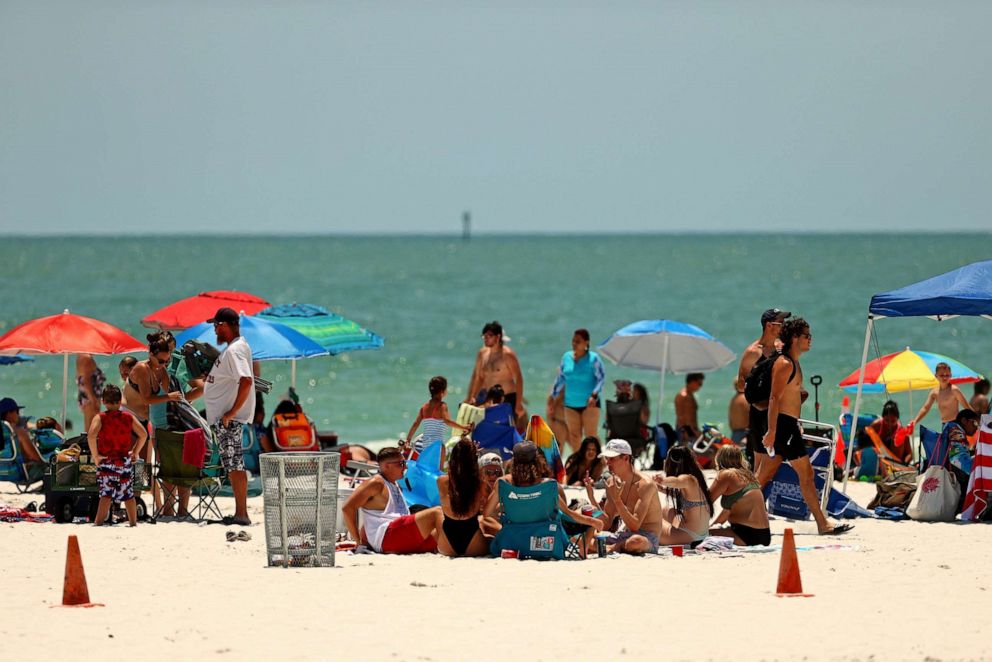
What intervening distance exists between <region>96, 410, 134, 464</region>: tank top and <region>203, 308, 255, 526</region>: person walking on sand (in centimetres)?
54

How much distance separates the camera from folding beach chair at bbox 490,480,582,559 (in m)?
8.26

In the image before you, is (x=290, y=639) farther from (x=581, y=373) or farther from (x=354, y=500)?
(x=581, y=373)

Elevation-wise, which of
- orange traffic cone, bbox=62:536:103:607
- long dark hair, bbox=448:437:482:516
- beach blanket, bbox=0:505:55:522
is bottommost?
beach blanket, bbox=0:505:55:522

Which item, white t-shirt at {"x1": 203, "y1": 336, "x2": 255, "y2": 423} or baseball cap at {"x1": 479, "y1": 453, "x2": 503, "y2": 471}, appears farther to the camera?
white t-shirt at {"x1": 203, "y1": 336, "x2": 255, "y2": 423}

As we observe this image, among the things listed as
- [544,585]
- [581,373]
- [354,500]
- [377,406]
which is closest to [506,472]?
[354,500]

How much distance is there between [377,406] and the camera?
23500mm

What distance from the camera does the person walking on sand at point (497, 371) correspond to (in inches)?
480

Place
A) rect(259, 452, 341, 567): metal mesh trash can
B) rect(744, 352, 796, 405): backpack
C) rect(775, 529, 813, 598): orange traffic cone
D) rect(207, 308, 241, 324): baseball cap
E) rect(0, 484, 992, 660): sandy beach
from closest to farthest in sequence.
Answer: rect(0, 484, 992, 660): sandy beach, rect(775, 529, 813, 598): orange traffic cone, rect(259, 452, 341, 567): metal mesh trash can, rect(744, 352, 796, 405): backpack, rect(207, 308, 241, 324): baseball cap

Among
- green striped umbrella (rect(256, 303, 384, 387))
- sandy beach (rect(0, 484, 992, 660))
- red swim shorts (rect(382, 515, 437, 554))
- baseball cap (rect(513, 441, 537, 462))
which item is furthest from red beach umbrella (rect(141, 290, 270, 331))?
baseball cap (rect(513, 441, 537, 462))

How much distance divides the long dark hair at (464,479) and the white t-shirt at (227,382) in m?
1.85

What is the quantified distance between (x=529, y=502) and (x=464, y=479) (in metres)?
0.40

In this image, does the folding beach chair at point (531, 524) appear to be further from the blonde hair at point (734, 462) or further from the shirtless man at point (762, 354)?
the shirtless man at point (762, 354)

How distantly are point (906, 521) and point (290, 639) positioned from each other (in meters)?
5.31

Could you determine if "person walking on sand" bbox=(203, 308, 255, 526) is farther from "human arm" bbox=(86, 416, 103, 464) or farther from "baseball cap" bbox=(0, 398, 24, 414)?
"baseball cap" bbox=(0, 398, 24, 414)
